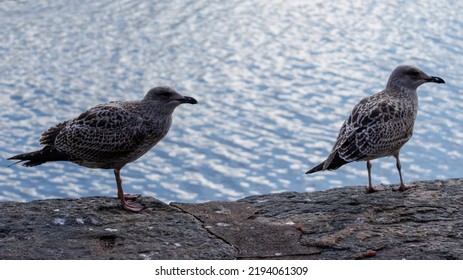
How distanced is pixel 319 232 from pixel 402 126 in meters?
1.63

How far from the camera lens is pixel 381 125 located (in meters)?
6.80

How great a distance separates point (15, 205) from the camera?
21.2 feet

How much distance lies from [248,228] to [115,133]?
1435 mm

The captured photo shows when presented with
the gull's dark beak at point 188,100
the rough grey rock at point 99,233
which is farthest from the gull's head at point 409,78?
the rough grey rock at point 99,233

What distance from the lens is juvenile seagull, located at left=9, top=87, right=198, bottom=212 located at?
645cm

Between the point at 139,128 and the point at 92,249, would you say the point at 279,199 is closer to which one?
the point at 139,128

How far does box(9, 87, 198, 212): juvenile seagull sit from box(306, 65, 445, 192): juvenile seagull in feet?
4.70

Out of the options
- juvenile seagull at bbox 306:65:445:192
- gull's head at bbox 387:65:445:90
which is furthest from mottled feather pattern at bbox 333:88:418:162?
gull's head at bbox 387:65:445:90

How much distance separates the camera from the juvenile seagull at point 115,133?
21.2ft

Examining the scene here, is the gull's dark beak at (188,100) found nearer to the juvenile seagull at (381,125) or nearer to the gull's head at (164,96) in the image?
the gull's head at (164,96)

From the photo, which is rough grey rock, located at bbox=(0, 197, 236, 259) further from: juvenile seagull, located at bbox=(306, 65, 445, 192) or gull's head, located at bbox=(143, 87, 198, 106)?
juvenile seagull, located at bbox=(306, 65, 445, 192)

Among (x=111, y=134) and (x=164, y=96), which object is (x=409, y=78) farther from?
(x=111, y=134)

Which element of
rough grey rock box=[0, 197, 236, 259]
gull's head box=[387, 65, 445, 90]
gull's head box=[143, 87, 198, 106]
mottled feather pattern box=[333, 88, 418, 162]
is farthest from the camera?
gull's head box=[387, 65, 445, 90]
